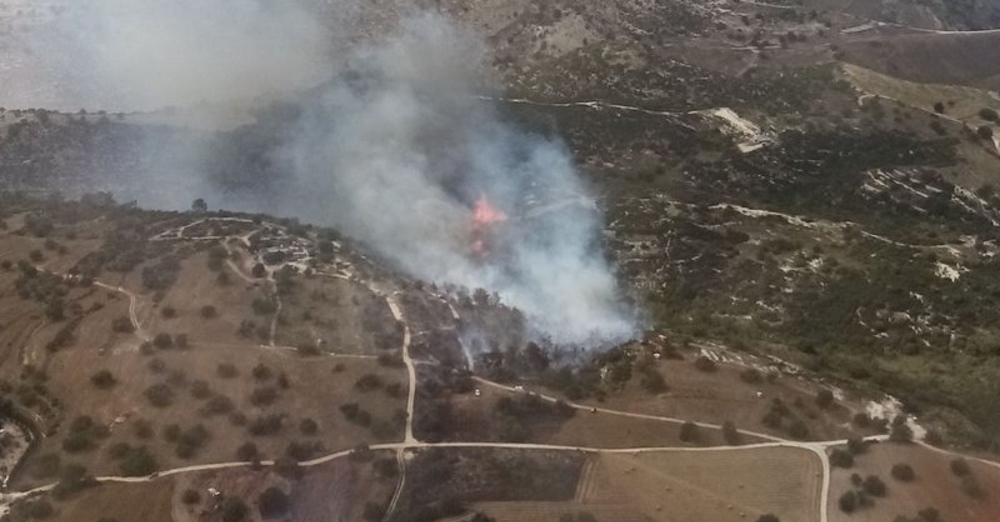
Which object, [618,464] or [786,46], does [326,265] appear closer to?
[618,464]

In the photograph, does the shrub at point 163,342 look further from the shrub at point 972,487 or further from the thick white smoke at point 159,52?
the thick white smoke at point 159,52

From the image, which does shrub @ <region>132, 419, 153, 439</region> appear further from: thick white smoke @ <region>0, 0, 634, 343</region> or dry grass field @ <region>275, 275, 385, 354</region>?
thick white smoke @ <region>0, 0, 634, 343</region>

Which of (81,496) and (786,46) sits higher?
(786,46)

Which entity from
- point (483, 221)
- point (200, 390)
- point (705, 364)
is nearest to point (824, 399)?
point (705, 364)

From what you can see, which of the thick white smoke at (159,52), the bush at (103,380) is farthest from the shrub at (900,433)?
the thick white smoke at (159,52)

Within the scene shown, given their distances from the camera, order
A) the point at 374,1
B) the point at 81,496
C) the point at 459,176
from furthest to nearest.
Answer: the point at 374,1 → the point at 459,176 → the point at 81,496

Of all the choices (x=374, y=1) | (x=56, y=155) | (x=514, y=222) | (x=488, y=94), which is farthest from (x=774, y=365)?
(x=374, y=1)
